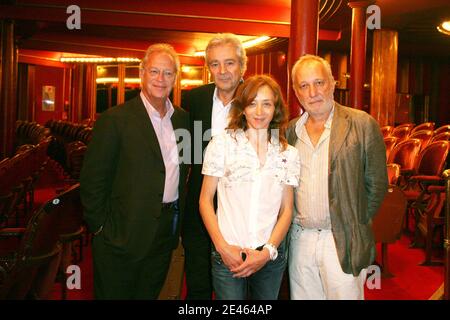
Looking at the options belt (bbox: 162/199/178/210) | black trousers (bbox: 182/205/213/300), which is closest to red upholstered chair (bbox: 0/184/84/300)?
belt (bbox: 162/199/178/210)

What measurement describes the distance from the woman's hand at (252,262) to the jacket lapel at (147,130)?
56cm

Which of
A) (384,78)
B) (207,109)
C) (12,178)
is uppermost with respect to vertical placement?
(384,78)

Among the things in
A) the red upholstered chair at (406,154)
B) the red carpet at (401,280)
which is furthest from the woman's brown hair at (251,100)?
the red upholstered chair at (406,154)

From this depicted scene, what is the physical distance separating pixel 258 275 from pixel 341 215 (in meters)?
0.37

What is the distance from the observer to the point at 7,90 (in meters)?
10.9

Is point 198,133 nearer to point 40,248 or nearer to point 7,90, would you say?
point 40,248

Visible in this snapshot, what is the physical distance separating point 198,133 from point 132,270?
26.3 inches

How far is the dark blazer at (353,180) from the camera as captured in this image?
6.07 feet

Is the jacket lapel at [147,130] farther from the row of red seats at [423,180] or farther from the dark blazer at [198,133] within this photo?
the row of red seats at [423,180]

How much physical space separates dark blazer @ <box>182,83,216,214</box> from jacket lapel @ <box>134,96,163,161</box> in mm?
269

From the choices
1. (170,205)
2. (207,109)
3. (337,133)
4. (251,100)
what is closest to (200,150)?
(207,109)

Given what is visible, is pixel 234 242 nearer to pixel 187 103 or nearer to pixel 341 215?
pixel 341 215

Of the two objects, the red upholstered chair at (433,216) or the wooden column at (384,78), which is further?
the wooden column at (384,78)
